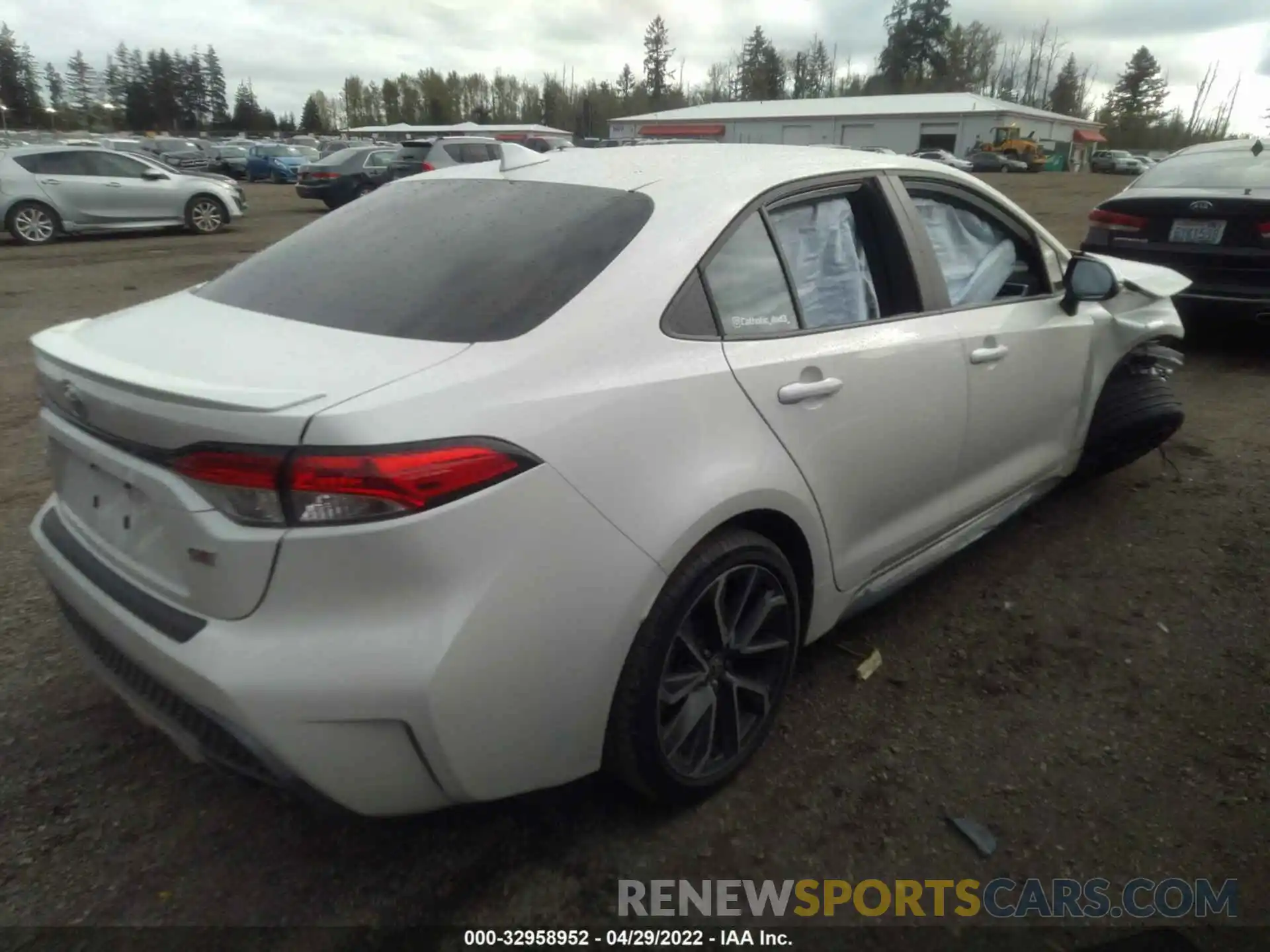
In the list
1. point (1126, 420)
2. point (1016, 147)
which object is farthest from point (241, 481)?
point (1016, 147)

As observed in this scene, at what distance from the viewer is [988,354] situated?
3.01m

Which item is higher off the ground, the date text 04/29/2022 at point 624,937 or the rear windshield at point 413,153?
the rear windshield at point 413,153

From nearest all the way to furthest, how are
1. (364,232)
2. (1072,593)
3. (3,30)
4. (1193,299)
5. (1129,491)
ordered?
(364,232) < (1072,593) < (1129,491) < (1193,299) < (3,30)

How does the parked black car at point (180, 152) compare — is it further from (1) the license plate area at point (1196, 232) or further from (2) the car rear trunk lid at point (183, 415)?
(2) the car rear trunk lid at point (183, 415)

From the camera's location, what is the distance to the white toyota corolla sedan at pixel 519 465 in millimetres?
1669

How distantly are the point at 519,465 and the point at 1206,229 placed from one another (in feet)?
21.0

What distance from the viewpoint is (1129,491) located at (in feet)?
14.4

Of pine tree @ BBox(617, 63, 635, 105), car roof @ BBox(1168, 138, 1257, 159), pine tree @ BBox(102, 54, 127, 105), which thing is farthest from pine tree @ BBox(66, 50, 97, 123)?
car roof @ BBox(1168, 138, 1257, 159)

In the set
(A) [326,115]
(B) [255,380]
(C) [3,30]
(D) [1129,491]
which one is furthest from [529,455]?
(A) [326,115]

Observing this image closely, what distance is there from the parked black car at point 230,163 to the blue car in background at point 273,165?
0.84 feet

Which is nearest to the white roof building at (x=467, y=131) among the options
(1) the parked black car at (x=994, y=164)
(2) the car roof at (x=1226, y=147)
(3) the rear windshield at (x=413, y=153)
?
(3) the rear windshield at (x=413, y=153)

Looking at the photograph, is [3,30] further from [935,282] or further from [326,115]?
[935,282]

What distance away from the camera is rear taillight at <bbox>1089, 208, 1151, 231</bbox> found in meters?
6.66

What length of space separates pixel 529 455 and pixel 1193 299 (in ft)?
20.7
